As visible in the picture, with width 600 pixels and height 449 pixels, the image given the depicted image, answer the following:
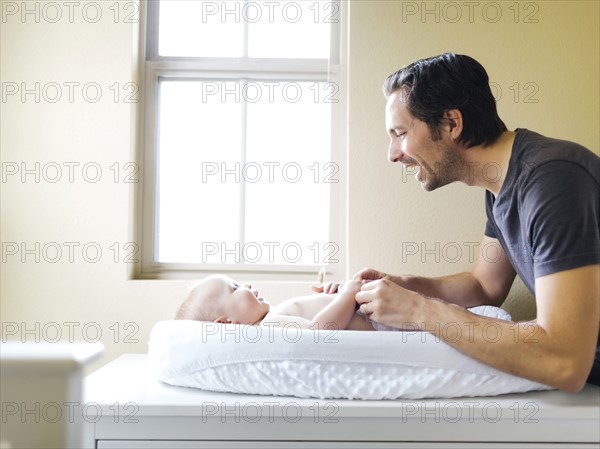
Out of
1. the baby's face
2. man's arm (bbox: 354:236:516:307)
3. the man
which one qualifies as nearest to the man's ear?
the man

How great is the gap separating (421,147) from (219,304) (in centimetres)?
68

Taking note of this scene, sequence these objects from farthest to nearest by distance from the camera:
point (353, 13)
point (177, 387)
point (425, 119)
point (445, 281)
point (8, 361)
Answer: point (353, 13), point (445, 281), point (425, 119), point (177, 387), point (8, 361)

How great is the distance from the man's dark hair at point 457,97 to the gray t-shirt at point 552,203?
0.38ft

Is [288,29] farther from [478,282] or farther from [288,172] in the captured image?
[478,282]

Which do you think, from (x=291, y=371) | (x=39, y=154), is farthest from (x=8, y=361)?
(x=39, y=154)

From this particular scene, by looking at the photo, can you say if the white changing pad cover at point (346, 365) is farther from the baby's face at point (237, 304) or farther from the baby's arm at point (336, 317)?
the baby's face at point (237, 304)

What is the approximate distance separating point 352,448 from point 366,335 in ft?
0.76

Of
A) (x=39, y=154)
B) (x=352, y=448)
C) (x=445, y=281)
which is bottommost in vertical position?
(x=352, y=448)

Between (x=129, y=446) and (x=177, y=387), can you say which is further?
(x=177, y=387)

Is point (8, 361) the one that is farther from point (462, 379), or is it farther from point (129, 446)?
point (462, 379)

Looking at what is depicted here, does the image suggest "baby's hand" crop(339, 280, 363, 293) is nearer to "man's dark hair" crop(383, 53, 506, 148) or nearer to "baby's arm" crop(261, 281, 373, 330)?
"baby's arm" crop(261, 281, 373, 330)

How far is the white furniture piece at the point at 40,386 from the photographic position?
0.54 meters

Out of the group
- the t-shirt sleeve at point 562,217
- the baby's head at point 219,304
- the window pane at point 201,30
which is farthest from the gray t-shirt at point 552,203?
the window pane at point 201,30

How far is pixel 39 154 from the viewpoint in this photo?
7.39 ft
